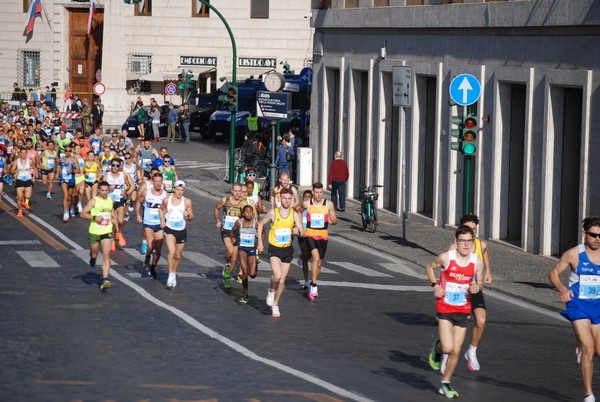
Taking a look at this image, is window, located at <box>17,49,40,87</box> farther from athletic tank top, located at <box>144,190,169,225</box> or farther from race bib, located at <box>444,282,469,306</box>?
race bib, located at <box>444,282,469,306</box>

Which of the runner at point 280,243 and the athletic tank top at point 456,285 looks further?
the runner at point 280,243

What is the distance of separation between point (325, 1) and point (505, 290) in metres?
20.8

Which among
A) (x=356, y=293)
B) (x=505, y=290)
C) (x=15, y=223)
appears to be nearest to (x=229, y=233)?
(x=356, y=293)

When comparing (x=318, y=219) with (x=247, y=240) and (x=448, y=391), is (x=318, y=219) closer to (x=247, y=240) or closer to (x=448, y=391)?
(x=247, y=240)

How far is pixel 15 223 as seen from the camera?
31625mm

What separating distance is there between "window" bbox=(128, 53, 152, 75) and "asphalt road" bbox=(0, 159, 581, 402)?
50764 millimetres

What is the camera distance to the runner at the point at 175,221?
21875 millimetres

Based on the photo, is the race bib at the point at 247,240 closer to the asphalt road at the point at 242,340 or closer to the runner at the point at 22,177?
the asphalt road at the point at 242,340

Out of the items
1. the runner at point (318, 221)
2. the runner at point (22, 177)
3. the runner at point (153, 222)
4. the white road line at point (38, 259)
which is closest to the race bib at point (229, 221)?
the runner at point (153, 222)

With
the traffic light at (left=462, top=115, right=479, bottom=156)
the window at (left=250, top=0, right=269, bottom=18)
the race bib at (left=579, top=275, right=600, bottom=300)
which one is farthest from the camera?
the window at (left=250, top=0, right=269, bottom=18)

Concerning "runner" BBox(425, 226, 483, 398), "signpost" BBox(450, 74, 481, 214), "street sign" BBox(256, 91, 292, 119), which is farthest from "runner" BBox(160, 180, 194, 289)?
"street sign" BBox(256, 91, 292, 119)

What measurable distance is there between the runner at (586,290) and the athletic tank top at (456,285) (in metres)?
0.91

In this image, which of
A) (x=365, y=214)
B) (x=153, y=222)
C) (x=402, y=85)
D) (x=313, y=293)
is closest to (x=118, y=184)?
(x=365, y=214)

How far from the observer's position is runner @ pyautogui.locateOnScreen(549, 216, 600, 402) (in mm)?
14180
